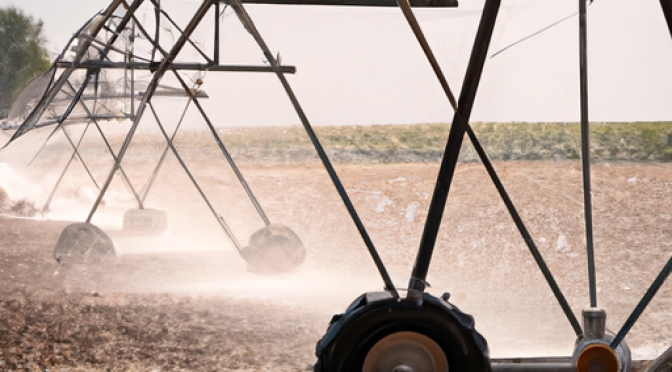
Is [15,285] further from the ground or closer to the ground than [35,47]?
closer to the ground

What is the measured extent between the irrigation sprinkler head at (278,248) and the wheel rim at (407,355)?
5699 millimetres

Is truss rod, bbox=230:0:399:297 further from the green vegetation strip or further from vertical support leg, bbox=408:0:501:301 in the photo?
the green vegetation strip

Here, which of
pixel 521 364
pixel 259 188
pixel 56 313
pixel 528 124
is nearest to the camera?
pixel 521 364

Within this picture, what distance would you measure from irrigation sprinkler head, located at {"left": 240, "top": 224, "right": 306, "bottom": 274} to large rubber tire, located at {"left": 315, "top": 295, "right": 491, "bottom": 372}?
18.7ft

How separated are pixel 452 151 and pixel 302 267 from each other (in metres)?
9.10

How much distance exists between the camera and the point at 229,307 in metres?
7.68

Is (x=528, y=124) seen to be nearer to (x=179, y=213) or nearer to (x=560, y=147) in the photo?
(x=560, y=147)

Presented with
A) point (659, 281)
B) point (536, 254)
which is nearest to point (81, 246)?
point (536, 254)

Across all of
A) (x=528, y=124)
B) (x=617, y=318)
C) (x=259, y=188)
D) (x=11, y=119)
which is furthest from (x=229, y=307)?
(x=259, y=188)

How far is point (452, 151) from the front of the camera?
2773mm

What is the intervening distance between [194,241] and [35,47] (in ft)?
77.1

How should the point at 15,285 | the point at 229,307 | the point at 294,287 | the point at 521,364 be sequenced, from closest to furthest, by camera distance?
the point at 521,364 → the point at 229,307 → the point at 15,285 → the point at 294,287

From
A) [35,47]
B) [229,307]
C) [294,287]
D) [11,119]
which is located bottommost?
[229,307]

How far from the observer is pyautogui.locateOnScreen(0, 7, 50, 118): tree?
101ft
